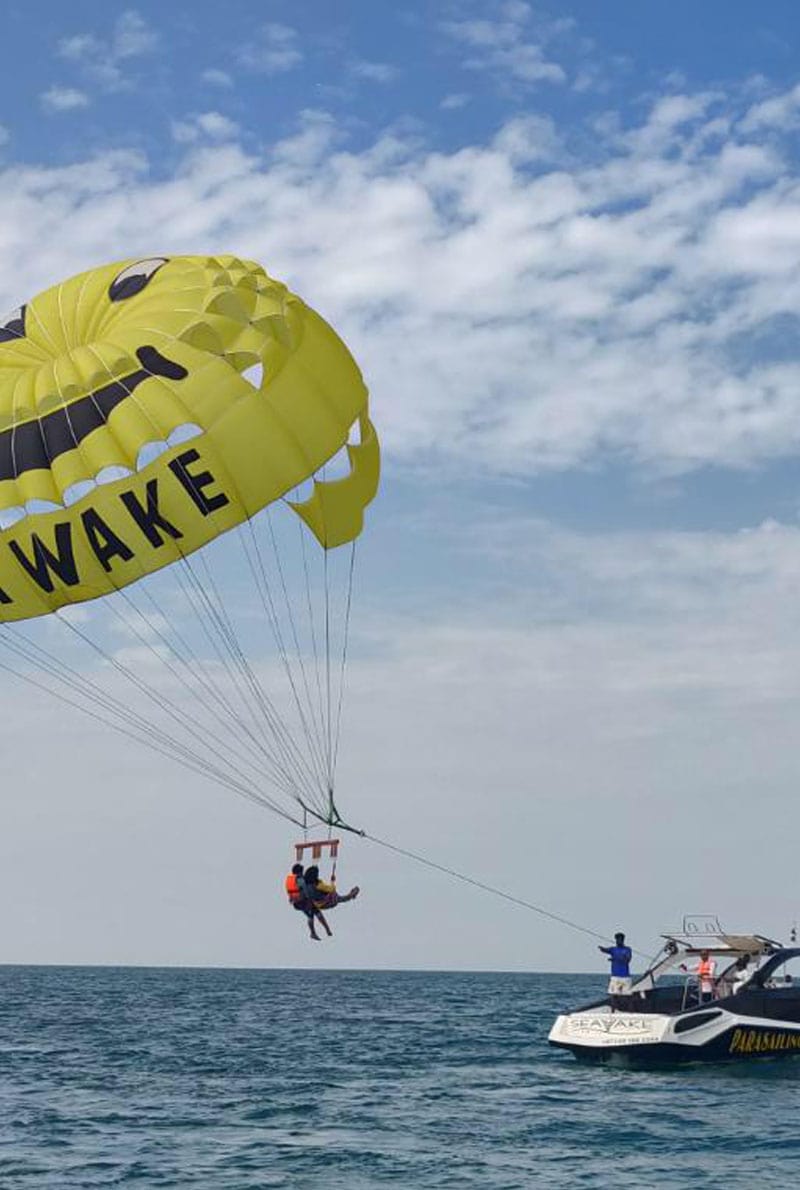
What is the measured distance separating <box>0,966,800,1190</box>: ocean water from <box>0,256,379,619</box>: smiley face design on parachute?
8147 millimetres

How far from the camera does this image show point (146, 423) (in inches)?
769

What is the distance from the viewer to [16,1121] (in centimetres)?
2417

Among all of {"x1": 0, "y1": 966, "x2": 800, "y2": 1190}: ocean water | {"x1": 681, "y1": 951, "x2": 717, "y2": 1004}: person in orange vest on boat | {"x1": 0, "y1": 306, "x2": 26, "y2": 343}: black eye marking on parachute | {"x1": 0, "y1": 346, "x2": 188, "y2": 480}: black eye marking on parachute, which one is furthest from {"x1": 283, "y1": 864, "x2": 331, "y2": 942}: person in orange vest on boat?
{"x1": 681, "y1": 951, "x2": 717, "y2": 1004}: person in orange vest on boat

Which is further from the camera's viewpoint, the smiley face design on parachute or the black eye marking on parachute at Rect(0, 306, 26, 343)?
the black eye marking on parachute at Rect(0, 306, 26, 343)

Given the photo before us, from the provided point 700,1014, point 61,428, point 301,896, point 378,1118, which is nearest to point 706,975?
point 700,1014

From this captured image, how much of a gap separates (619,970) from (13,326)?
17.2 meters

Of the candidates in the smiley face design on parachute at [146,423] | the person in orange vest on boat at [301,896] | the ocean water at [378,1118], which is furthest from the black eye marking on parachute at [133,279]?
the ocean water at [378,1118]

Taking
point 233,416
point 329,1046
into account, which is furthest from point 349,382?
point 329,1046

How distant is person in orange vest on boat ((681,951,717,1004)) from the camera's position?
29.1 m

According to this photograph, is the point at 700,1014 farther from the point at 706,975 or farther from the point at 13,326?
the point at 13,326

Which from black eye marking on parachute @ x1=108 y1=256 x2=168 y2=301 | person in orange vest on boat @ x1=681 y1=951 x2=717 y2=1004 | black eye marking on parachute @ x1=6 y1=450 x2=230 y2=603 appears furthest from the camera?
person in orange vest on boat @ x1=681 y1=951 x2=717 y2=1004

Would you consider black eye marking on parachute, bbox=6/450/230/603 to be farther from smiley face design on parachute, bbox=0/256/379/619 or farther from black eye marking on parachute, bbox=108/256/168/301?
black eye marking on parachute, bbox=108/256/168/301

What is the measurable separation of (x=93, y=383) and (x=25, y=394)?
0.99m

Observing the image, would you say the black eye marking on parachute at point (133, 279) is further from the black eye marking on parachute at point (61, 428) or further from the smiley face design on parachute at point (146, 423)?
the black eye marking on parachute at point (61, 428)
